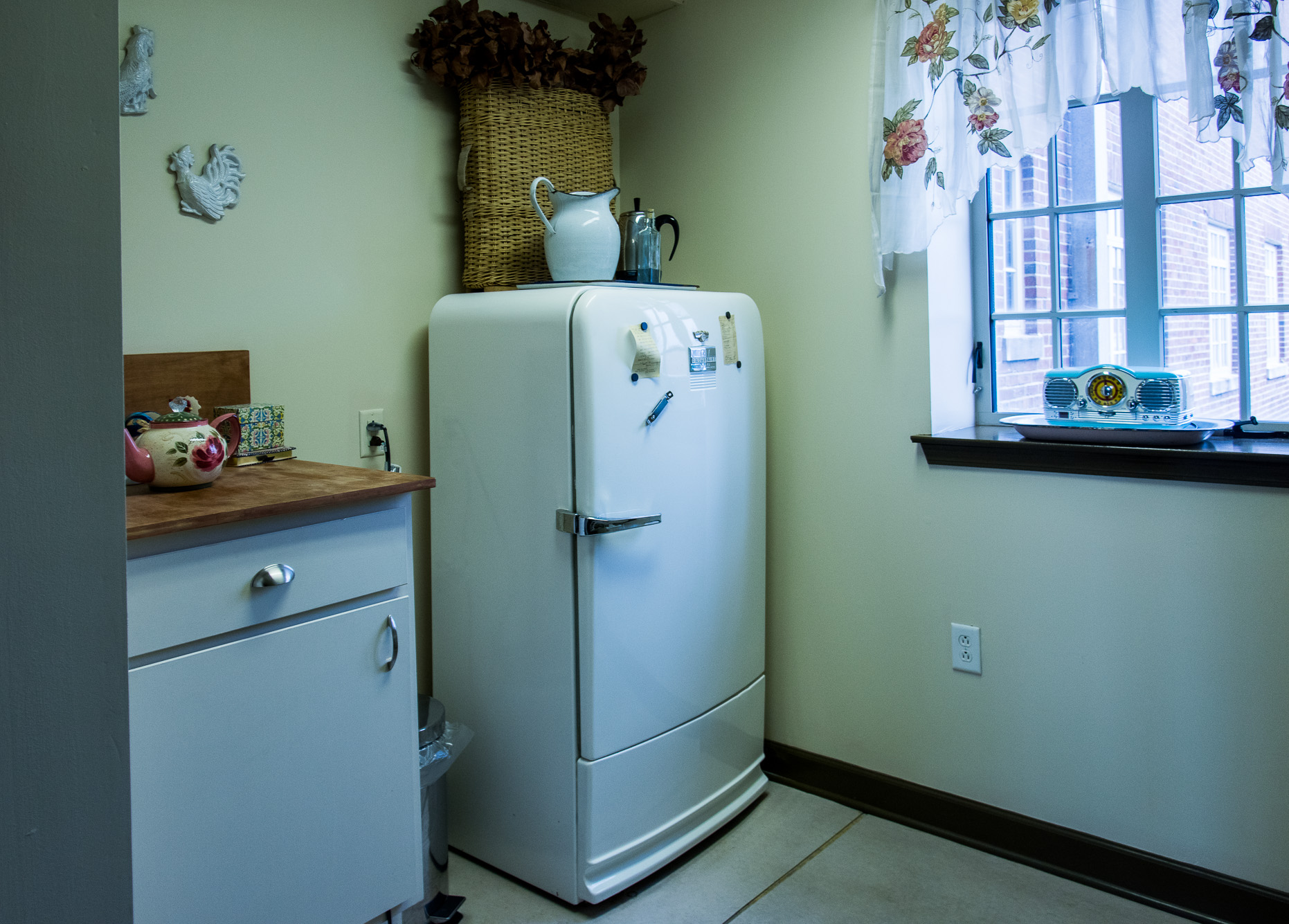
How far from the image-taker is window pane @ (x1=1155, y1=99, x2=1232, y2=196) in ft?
6.37

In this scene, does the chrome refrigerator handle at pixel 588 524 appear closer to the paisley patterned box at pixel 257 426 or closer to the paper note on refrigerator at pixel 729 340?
the paper note on refrigerator at pixel 729 340

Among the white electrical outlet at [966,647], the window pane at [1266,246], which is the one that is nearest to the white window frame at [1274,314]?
the window pane at [1266,246]

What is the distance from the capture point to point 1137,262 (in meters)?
2.04

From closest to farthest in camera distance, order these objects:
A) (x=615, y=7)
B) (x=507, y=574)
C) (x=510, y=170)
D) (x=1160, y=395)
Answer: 1. (x=1160, y=395)
2. (x=507, y=574)
3. (x=510, y=170)
4. (x=615, y=7)

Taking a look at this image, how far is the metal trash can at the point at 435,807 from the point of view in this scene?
Result: 6.06 feet

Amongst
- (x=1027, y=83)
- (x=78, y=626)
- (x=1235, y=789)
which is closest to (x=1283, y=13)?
(x=1027, y=83)

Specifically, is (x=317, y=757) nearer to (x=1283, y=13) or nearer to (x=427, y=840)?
(x=427, y=840)

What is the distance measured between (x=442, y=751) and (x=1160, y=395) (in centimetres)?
164

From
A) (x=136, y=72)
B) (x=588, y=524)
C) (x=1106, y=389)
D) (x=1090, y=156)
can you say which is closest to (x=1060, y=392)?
(x=1106, y=389)

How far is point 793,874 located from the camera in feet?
6.81

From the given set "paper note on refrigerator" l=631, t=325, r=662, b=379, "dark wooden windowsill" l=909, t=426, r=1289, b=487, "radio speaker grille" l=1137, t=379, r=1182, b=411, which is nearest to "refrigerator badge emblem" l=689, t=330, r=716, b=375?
"paper note on refrigerator" l=631, t=325, r=662, b=379

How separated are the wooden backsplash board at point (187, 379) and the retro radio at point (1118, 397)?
173 cm

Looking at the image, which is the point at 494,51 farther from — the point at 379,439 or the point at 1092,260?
the point at 1092,260

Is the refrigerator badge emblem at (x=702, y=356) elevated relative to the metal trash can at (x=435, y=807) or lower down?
elevated
